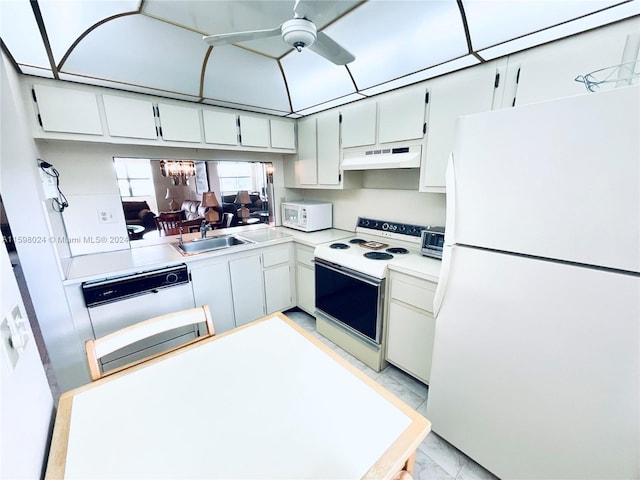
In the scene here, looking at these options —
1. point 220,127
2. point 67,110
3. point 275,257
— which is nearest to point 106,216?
point 67,110

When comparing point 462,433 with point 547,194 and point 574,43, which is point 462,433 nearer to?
point 547,194

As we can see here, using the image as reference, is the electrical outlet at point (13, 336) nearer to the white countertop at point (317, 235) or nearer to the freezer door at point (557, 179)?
the freezer door at point (557, 179)

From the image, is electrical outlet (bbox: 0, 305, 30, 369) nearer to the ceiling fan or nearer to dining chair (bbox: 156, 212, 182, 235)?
the ceiling fan

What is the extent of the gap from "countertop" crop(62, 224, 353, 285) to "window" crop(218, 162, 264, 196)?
0.46 m

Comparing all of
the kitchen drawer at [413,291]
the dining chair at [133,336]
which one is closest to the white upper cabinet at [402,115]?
the kitchen drawer at [413,291]

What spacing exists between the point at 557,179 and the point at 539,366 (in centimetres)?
76

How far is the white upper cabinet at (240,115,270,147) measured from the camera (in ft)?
8.44

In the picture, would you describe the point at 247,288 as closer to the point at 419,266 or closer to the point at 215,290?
the point at 215,290

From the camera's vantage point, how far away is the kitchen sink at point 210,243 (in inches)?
101

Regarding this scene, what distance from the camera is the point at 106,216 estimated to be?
2211mm

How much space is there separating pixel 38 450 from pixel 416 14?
2.28m

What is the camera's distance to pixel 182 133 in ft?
7.33

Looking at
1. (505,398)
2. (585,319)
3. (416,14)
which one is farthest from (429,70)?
(505,398)

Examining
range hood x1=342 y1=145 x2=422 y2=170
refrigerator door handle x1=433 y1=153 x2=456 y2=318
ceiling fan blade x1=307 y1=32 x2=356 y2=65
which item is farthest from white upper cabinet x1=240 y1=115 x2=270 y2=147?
refrigerator door handle x1=433 y1=153 x2=456 y2=318
